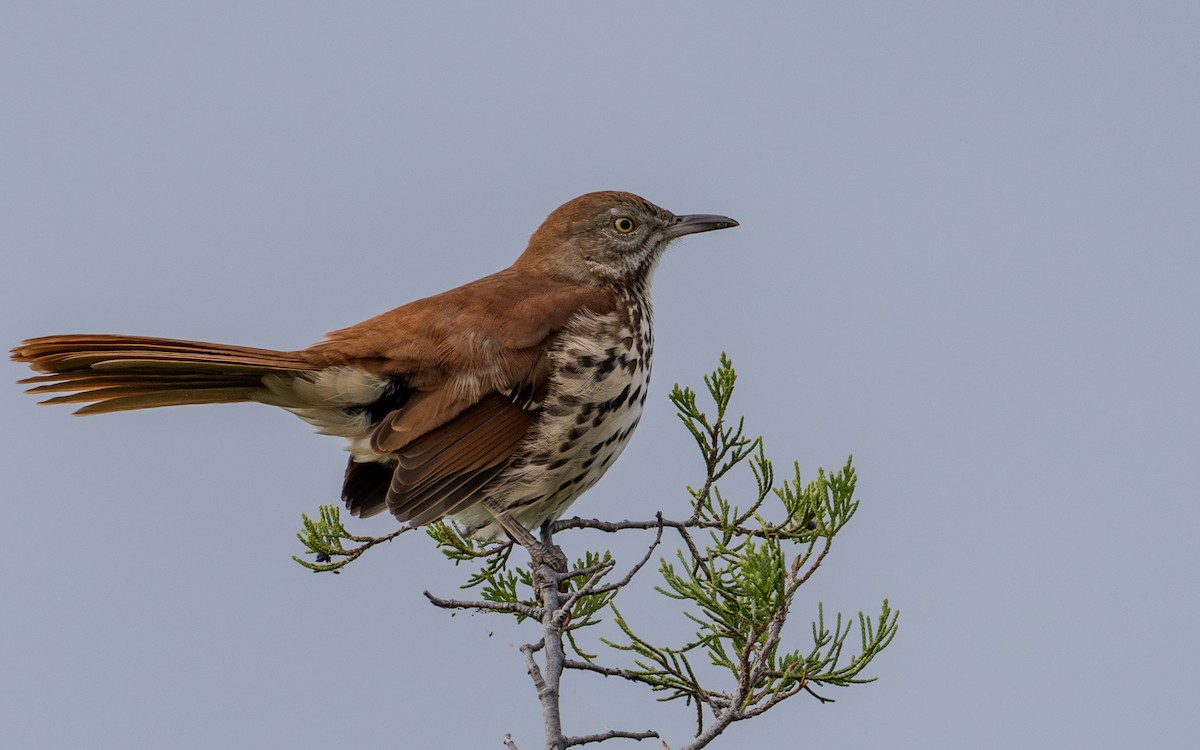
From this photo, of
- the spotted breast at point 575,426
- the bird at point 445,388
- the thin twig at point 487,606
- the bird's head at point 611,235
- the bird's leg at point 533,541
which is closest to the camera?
the thin twig at point 487,606

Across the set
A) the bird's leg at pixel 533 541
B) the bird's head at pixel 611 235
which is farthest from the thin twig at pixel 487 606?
the bird's head at pixel 611 235

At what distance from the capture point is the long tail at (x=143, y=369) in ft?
12.4

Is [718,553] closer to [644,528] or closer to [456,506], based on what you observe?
[644,528]

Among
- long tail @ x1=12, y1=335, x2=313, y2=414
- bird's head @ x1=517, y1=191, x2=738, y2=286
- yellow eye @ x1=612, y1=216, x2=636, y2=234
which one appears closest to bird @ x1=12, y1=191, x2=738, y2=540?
long tail @ x1=12, y1=335, x2=313, y2=414

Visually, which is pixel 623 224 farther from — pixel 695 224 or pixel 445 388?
pixel 445 388

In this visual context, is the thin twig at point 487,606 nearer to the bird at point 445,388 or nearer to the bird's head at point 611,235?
the bird at point 445,388

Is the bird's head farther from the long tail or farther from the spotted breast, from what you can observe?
the long tail

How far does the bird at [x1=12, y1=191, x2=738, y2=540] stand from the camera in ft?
12.8

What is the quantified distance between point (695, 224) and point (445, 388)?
139 centimetres

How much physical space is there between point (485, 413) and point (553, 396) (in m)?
0.23

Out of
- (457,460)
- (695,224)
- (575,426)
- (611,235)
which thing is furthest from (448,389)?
(695,224)

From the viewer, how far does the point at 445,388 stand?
13.5 feet

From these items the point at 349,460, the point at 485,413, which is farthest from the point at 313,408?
the point at 485,413

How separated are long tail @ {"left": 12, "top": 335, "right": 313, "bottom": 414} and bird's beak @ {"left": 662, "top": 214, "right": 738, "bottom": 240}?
1.62 m
